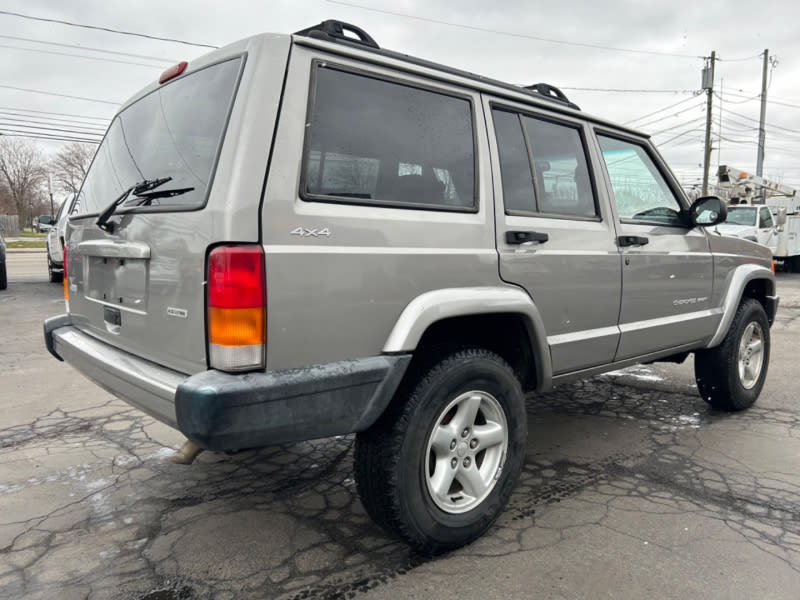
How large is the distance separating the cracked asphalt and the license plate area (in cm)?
105

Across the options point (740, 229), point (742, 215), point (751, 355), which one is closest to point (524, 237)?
point (751, 355)

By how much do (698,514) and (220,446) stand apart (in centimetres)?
228

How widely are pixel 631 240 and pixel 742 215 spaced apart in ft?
50.9

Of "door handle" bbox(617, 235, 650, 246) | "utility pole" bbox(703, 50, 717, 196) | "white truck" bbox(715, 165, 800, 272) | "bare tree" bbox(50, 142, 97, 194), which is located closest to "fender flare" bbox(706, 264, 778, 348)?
"door handle" bbox(617, 235, 650, 246)

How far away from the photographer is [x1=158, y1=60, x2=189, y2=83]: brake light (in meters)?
2.55

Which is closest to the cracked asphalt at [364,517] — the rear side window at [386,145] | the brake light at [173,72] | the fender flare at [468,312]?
the fender flare at [468,312]

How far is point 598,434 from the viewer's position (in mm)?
3986

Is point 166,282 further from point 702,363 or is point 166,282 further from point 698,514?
point 702,363

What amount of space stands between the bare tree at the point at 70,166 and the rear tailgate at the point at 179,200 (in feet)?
155

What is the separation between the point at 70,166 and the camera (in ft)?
160

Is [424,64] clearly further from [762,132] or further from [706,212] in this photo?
[762,132]

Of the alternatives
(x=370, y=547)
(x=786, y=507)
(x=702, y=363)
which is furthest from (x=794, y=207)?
(x=370, y=547)

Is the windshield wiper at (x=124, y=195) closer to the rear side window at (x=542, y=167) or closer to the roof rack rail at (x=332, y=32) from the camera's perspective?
the roof rack rail at (x=332, y=32)

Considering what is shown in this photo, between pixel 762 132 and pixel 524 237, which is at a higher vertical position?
pixel 762 132
